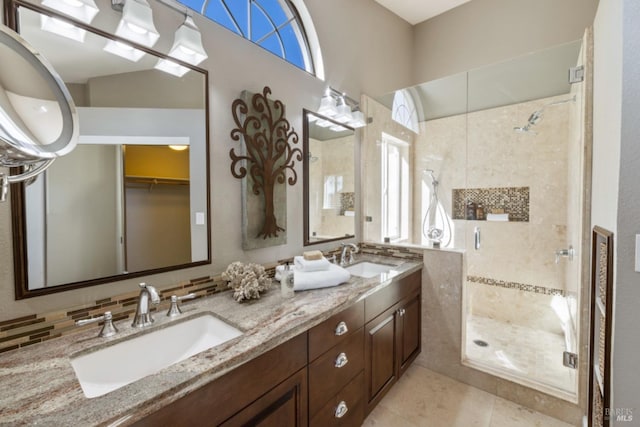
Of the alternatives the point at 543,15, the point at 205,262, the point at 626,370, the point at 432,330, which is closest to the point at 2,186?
the point at 205,262

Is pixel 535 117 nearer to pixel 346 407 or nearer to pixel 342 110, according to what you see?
pixel 342 110

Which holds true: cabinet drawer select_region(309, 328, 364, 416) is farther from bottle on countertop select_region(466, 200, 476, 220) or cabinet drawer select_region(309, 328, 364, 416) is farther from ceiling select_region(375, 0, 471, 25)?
ceiling select_region(375, 0, 471, 25)

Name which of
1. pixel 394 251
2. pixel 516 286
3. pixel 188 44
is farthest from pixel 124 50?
pixel 516 286

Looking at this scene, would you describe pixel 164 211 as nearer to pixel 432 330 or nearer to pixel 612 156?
pixel 612 156

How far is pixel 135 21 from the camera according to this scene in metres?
1.12

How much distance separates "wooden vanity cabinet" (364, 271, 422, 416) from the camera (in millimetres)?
1646

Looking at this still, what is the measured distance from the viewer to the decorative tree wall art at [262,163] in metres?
1.61

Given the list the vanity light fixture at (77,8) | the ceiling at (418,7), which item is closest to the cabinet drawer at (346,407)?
the vanity light fixture at (77,8)

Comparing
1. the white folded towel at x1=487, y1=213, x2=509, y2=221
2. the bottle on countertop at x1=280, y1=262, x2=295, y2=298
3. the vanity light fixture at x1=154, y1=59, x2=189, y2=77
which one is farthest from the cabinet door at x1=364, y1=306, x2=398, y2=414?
the white folded towel at x1=487, y1=213, x2=509, y2=221

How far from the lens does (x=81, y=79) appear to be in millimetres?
1058

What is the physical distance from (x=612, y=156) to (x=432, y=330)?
64.4 inches

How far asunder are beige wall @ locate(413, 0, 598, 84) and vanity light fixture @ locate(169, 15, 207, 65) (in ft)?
8.87

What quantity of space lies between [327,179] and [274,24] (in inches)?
46.1

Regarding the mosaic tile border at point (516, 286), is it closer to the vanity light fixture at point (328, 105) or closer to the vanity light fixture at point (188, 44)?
the vanity light fixture at point (328, 105)
